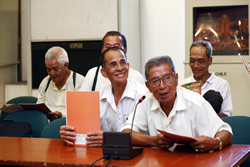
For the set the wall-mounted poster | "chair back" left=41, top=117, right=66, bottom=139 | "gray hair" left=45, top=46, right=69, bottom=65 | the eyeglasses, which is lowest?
"chair back" left=41, top=117, right=66, bottom=139

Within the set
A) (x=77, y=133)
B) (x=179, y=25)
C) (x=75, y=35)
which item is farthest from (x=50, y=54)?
(x=179, y=25)

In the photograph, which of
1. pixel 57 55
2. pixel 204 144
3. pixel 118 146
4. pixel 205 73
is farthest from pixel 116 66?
pixel 57 55

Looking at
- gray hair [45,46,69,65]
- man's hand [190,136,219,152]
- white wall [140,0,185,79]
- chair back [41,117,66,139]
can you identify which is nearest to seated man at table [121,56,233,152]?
man's hand [190,136,219,152]

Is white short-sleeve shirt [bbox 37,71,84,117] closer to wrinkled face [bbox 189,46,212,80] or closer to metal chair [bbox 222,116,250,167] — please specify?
wrinkled face [bbox 189,46,212,80]

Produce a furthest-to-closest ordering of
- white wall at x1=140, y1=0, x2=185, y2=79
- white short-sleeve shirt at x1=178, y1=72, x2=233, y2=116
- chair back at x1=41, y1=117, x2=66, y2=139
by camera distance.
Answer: white wall at x1=140, y1=0, x2=185, y2=79, white short-sleeve shirt at x1=178, y1=72, x2=233, y2=116, chair back at x1=41, y1=117, x2=66, y2=139

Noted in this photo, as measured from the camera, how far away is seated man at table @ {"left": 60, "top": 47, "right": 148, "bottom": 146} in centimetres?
271

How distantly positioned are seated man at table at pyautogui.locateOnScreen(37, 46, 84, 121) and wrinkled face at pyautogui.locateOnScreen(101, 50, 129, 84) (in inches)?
53.3

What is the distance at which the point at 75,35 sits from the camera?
5086mm

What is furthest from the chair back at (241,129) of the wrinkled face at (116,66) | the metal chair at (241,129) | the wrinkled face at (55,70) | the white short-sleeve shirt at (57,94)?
the wrinkled face at (55,70)

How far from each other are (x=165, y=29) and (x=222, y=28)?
4.50 feet

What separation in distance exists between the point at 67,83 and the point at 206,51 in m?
1.73

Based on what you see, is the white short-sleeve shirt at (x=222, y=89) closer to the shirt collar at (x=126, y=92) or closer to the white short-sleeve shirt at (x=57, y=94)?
the shirt collar at (x=126, y=92)

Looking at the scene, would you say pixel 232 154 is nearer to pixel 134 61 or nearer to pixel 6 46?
pixel 134 61

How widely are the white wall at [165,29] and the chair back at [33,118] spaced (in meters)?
3.37
